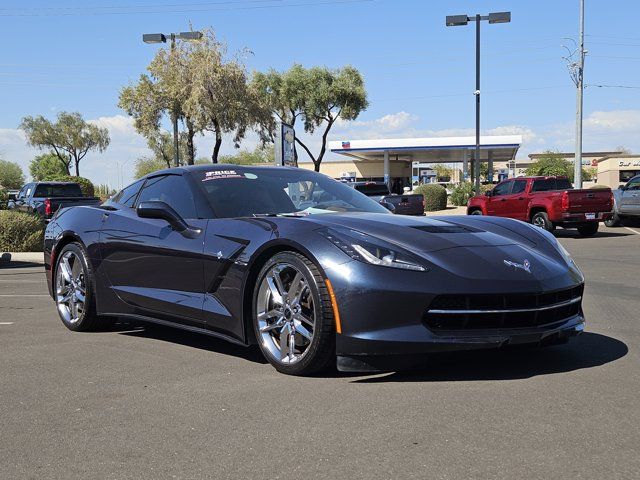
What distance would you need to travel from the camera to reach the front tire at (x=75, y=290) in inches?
238

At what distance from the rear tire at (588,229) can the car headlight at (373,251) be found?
54.3 ft

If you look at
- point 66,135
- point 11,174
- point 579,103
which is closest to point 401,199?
point 579,103

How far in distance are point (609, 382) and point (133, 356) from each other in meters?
3.24

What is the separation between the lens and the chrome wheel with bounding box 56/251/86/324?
20.3ft

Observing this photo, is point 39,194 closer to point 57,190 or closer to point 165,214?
point 57,190

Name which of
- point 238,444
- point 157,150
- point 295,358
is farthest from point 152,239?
point 157,150

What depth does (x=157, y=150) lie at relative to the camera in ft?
225

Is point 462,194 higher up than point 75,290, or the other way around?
point 75,290

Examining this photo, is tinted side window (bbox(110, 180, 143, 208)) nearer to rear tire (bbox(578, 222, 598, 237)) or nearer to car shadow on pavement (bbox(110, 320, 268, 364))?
car shadow on pavement (bbox(110, 320, 268, 364))

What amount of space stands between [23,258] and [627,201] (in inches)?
669

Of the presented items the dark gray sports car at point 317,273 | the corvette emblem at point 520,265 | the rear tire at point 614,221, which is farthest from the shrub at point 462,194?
the corvette emblem at point 520,265

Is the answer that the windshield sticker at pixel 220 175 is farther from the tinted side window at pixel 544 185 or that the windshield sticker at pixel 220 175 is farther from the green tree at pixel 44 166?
the green tree at pixel 44 166

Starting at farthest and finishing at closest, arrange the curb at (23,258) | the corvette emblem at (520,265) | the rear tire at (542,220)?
the rear tire at (542,220) < the curb at (23,258) < the corvette emblem at (520,265)

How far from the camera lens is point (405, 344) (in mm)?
3918
